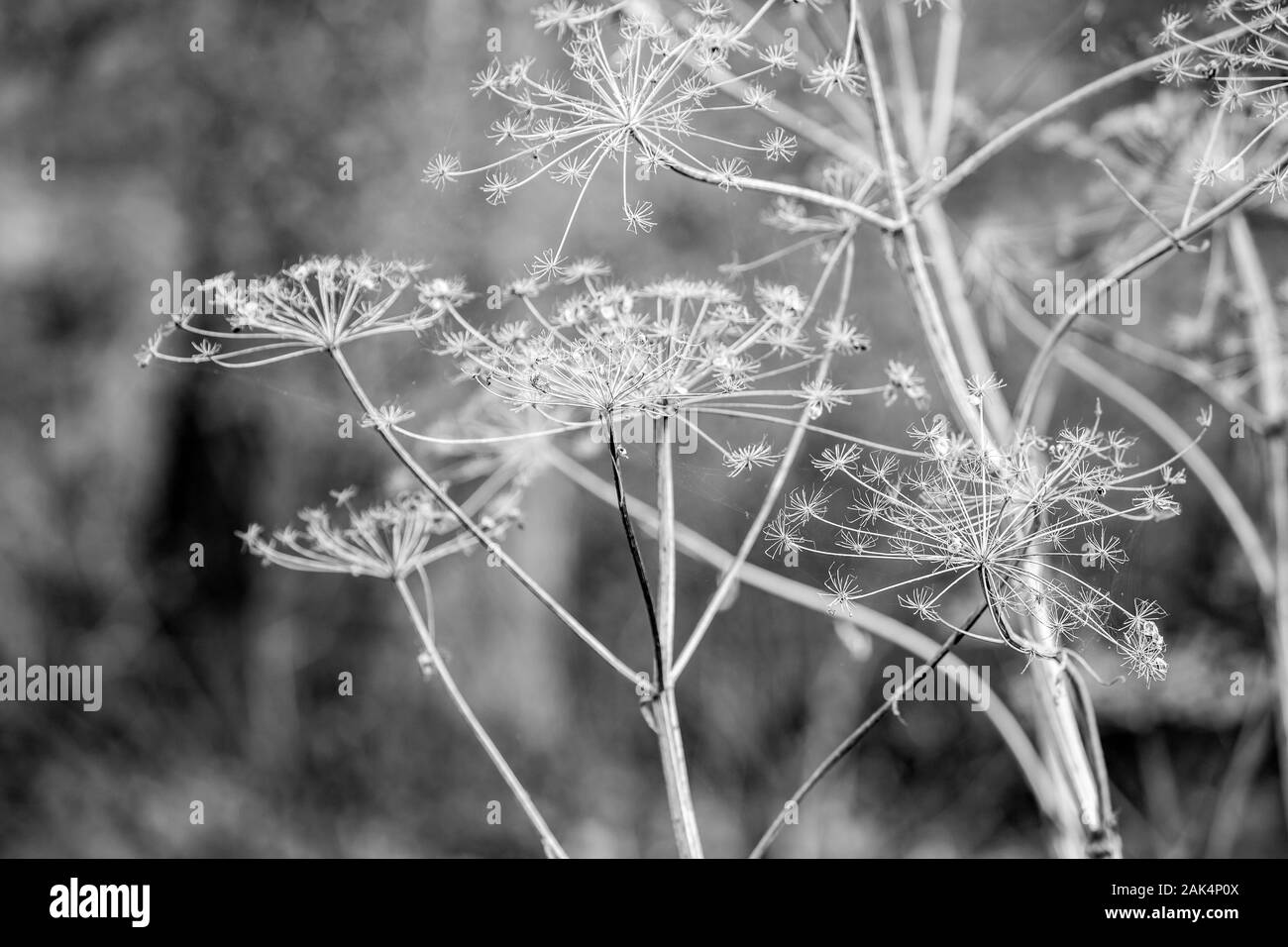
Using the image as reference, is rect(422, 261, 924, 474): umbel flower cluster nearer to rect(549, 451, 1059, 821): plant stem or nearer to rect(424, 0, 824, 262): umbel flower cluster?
rect(424, 0, 824, 262): umbel flower cluster

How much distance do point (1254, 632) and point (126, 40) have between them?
4584 millimetres

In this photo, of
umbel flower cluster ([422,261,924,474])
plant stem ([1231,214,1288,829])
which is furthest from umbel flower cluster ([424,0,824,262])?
plant stem ([1231,214,1288,829])

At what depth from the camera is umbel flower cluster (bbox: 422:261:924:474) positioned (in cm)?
116

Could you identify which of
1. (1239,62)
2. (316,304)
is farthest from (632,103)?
(1239,62)

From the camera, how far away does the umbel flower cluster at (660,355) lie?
1163mm

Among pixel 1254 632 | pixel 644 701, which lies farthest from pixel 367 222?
pixel 1254 632

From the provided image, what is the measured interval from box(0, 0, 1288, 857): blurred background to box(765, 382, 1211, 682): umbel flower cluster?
4.56 feet

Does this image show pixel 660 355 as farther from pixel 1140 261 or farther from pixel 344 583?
pixel 344 583

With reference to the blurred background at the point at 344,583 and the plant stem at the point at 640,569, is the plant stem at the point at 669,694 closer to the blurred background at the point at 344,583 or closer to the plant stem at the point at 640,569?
the plant stem at the point at 640,569

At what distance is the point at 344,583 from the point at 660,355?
3487 millimetres

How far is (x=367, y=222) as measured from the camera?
300 centimetres

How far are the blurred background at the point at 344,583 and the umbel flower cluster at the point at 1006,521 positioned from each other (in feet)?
4.56

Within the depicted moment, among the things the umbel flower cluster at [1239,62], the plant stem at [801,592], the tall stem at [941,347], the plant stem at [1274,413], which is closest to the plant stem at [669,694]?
the plant stem at [801,592]

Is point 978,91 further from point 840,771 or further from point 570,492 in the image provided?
point 840,771
